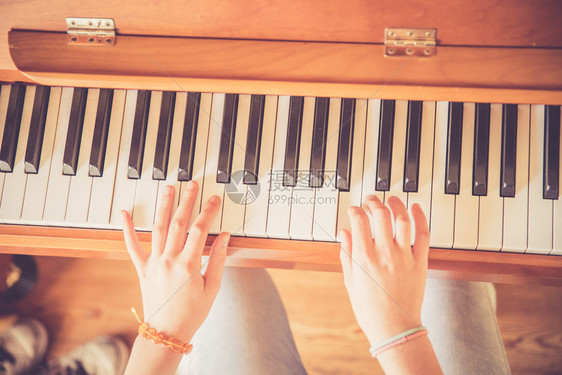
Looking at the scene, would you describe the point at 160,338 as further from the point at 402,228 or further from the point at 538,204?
the point at 538,204

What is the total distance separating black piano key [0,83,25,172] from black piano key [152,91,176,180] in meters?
0.38

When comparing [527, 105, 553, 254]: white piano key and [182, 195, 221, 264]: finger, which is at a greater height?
[527, 105, 553, 254]: white piano key

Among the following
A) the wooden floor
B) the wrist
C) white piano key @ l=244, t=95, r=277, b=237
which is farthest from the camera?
the wooden floor

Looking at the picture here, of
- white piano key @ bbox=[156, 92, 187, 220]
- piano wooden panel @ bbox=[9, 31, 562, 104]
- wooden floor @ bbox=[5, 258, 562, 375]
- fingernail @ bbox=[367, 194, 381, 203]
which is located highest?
piano wooden panel @ bbox=[9, 31, 562, 104]

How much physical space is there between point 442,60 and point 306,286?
3.23 ft

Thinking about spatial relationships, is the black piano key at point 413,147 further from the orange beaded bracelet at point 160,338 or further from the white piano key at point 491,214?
the orange beaded bracelet at point 160,338

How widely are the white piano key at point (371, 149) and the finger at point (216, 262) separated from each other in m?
0.36

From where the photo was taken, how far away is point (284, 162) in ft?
3.32

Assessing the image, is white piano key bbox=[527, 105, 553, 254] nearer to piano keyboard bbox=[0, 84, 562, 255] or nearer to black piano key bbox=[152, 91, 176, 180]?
piano keyboard bbox=[0, 84, 562, 255]

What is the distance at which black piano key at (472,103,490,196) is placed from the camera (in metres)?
0.97

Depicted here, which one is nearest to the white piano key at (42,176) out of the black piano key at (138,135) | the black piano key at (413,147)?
the black piano key at (138,135)

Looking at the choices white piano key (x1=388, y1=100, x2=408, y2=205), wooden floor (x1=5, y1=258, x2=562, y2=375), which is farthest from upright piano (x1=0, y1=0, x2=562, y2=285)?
wooden floor (x1=5, y1=258, x2=562, y2=375)

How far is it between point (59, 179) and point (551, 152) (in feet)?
4.04

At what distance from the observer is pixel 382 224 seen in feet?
3.01
